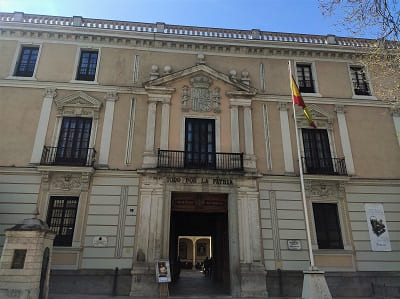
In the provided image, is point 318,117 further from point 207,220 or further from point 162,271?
point 162,271

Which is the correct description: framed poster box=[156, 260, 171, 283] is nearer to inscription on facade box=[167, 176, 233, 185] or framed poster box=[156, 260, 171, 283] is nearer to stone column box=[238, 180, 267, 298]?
stone column box=[238, 180, 267, 298]

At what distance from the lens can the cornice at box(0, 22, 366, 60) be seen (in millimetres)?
16156

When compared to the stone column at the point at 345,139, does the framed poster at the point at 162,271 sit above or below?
below

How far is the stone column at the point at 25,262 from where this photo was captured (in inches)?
366

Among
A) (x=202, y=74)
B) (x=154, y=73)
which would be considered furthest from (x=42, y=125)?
(x=202, y=74)

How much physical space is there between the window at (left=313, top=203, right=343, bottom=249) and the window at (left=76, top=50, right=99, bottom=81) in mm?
14038

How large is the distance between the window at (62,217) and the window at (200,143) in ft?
19.2

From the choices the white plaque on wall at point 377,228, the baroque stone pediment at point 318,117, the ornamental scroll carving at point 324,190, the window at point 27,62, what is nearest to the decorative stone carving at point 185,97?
the baroque stone pediment at point 318,117

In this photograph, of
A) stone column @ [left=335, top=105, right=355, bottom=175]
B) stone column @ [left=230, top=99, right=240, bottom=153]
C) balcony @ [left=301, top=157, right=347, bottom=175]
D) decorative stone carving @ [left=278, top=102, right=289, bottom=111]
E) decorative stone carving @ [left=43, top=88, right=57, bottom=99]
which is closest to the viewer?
balcony @ [left=301, top=157, right=347, bottom=175]

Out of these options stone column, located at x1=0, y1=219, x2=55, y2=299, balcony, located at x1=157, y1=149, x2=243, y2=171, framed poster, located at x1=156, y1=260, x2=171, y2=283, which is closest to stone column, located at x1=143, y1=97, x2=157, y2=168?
balcony, located at x1=157, y1=149, x2=243, y2=171

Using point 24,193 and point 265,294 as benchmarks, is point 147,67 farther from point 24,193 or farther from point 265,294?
point 265,294

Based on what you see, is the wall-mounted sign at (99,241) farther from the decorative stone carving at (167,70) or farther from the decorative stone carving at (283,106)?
the decorative stone carving at (283,106)

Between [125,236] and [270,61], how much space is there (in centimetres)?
1284

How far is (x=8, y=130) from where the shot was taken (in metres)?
14.5
